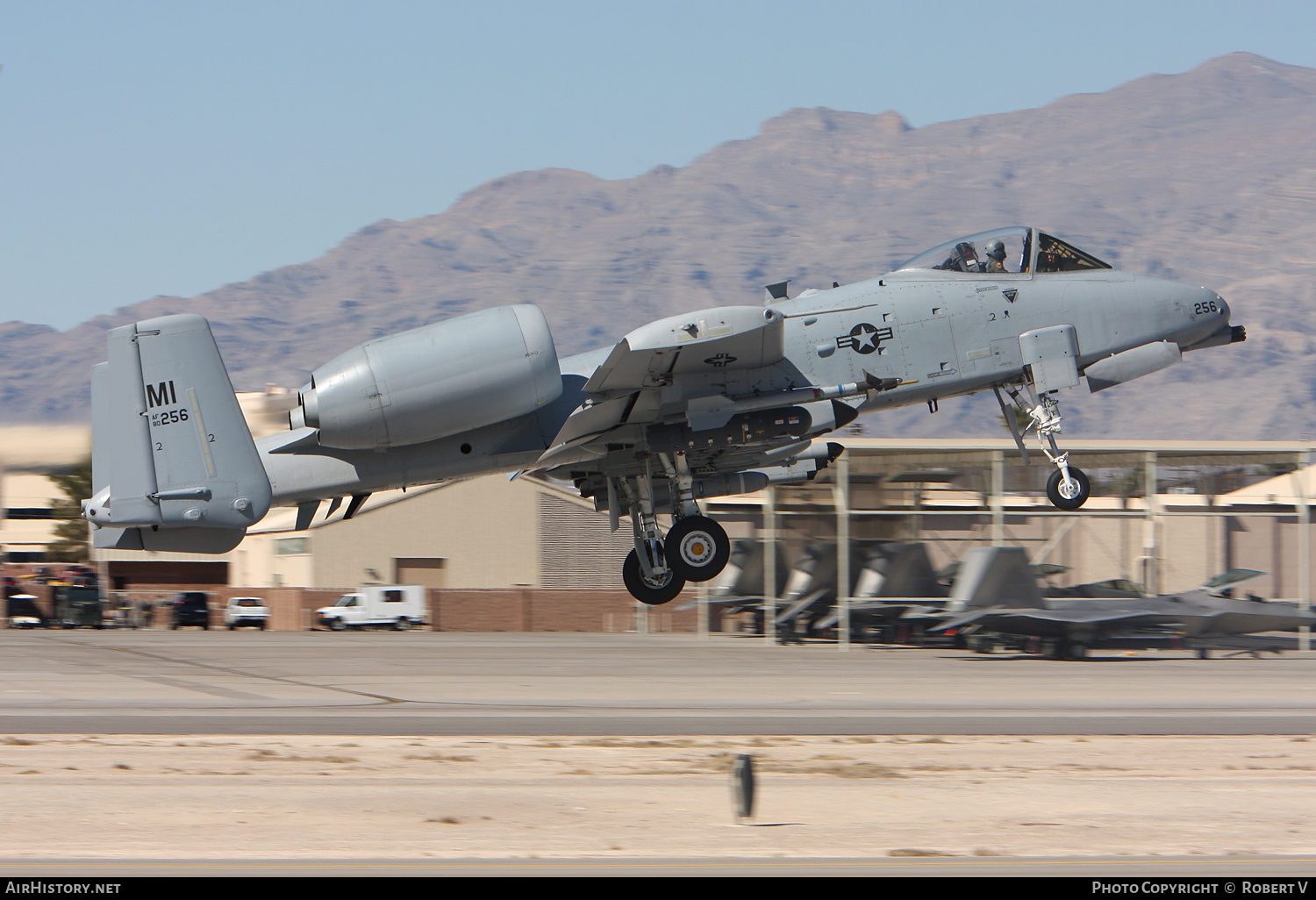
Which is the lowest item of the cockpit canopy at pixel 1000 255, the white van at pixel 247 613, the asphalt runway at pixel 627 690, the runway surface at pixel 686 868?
the white van at pixel 247 613

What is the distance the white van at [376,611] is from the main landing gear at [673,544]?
3211 cm

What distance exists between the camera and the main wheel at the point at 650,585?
21.0m

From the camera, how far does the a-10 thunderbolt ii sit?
59.5ft

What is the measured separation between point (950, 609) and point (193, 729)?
2242 cm

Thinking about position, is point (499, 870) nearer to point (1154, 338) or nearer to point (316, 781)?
point (316, 781)

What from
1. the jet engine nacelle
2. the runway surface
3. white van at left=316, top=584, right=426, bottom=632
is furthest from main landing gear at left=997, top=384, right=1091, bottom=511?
white van at left=316, top=584, right=426, bottom=632

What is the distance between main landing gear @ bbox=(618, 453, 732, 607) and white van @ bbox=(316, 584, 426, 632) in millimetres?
32109

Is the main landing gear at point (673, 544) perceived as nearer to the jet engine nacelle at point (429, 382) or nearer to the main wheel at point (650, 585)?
the main wheel at point (650, 585)

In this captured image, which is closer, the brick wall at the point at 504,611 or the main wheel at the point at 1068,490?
the main wheel at the point at 1068,490

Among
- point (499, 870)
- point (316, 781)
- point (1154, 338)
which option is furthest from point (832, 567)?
point (499, 870)

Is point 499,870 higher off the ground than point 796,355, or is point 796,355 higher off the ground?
point 796,355

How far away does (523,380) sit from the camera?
18.3 metres

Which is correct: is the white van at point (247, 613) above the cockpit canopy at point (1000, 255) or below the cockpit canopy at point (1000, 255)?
below

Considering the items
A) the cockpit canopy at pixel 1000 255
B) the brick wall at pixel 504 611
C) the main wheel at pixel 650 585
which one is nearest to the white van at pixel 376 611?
the brick wall at pixel 504 611
